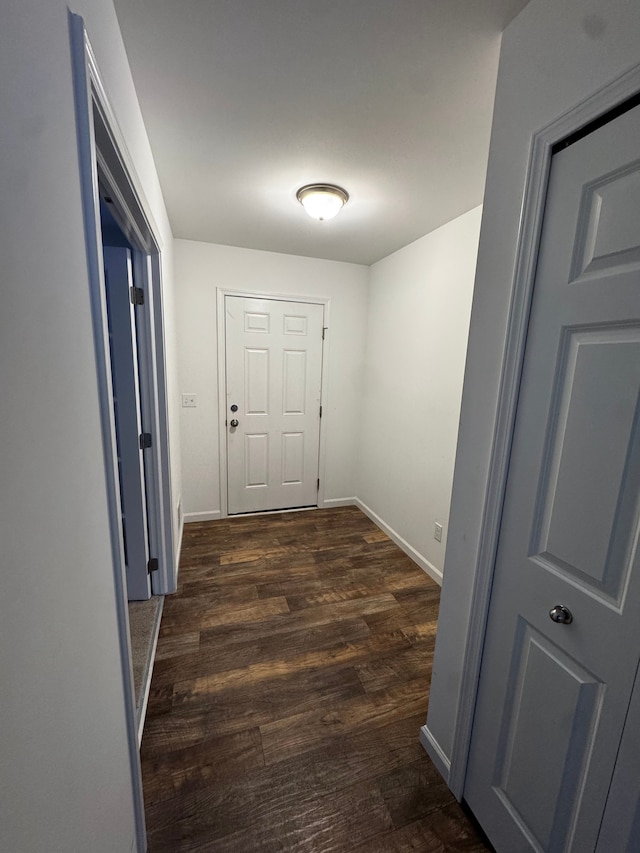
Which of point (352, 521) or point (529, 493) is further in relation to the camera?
point (352, 521)

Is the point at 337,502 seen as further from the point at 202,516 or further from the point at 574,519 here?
the point at 574,519

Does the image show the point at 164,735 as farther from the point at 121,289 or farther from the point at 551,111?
the point at 551,111

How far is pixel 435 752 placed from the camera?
1.29m

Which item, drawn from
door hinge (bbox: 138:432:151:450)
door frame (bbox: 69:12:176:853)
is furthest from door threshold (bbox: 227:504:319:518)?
door frame (bbox: 69:12:176:853)

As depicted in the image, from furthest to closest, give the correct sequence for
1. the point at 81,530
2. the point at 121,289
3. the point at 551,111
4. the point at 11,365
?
the point at 121,289
the point at 551,111
the point at 81,530
the point at 11,365

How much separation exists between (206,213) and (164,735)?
109 inches

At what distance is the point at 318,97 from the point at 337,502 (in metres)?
3.12

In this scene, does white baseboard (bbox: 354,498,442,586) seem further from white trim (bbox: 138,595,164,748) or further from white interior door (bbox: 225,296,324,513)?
white trim (bbox: 138,595,164,748)

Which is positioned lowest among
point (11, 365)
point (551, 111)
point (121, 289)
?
point (11, 365)

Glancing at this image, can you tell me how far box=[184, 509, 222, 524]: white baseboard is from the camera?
314 centimetres

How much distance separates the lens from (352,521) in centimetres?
332

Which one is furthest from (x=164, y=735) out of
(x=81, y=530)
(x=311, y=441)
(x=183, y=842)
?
(x=311, y=441)

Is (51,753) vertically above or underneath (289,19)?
underneath

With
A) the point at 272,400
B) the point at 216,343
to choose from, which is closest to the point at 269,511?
the point at 272,400
